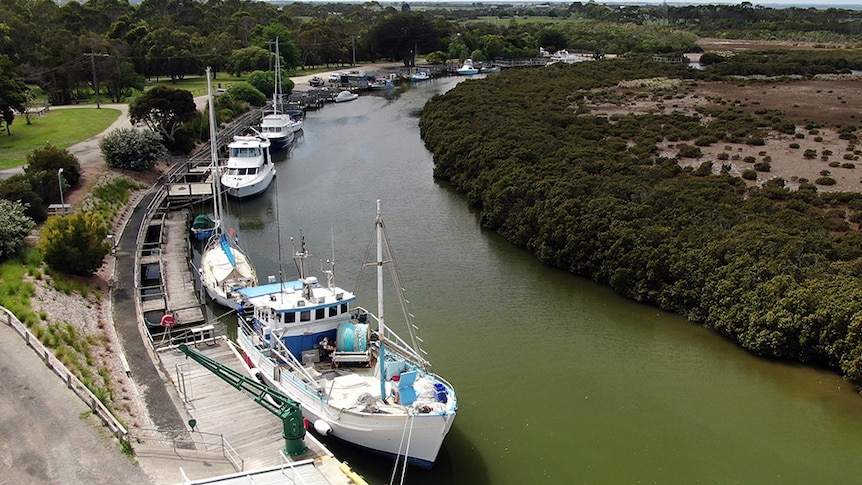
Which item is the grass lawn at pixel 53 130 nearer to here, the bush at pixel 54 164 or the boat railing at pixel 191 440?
the bush at pixel 54 164

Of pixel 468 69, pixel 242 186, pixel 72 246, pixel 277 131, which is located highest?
pixel 468 69

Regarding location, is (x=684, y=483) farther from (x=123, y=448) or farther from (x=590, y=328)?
(x=123, y=448)

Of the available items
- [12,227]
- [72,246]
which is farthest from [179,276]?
[12,227]

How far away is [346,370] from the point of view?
27.9 metres

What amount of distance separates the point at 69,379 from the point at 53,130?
1860 inches

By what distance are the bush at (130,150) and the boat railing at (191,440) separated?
37301 millimetres

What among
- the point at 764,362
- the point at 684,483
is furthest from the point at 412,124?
the point at 684,483

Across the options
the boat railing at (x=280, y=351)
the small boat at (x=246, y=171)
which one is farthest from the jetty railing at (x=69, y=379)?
the small boat at (x=246, y=171)

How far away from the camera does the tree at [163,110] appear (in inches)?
2491

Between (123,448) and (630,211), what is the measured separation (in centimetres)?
3143

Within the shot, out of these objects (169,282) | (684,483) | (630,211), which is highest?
(630,211)

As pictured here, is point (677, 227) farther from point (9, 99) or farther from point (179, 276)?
point (9, 99)

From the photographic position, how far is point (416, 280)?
137 ft

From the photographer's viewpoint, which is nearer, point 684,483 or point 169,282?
point 684,483
